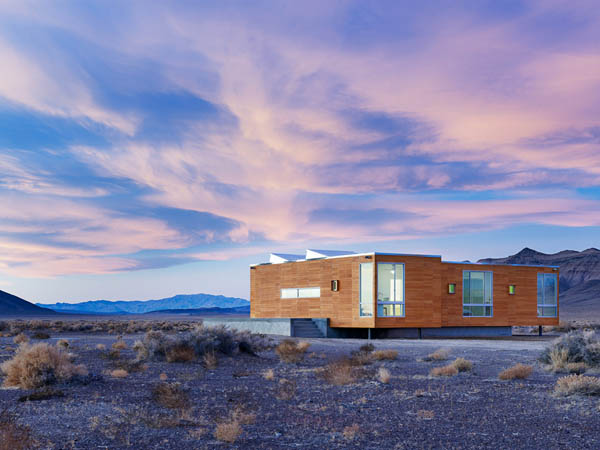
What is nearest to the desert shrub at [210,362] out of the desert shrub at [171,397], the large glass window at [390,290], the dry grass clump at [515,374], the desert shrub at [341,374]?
the desert shrub at [341,374]

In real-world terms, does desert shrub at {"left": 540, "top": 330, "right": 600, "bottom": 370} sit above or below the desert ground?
above

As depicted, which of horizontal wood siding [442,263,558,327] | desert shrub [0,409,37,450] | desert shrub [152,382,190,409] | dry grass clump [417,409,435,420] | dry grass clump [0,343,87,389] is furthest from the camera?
horizontal wood siding [442,263,558,327]

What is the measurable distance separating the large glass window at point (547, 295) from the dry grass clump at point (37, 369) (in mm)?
26875

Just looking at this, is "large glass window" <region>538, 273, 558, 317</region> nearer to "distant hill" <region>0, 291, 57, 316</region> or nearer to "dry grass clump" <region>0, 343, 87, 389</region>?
"dry grass clump" <region>0, 343, 87, 389</region>

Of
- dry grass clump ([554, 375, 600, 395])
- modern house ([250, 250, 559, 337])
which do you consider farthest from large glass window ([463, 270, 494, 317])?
dry grass clump ([554, 375, 600, 395])

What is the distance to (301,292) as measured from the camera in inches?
1184

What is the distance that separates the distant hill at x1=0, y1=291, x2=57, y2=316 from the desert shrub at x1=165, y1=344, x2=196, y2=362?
114876 mm

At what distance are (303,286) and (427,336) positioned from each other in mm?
A: 6103

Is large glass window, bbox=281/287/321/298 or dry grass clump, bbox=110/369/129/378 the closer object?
dry grass clump, bbox=110/369/129/378

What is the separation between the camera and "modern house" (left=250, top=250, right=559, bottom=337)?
26.4 meters

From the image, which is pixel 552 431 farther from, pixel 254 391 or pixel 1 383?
pixel 1 383

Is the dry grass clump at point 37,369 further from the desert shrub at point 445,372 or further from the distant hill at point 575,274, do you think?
the distant hill at point 575,274

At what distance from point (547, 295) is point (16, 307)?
11694 centimetres

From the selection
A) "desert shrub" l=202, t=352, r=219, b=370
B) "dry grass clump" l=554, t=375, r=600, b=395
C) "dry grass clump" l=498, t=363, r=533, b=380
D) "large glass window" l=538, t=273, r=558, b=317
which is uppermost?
"large glass window" l=538, t=273, r=558, b=317
